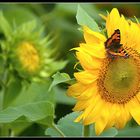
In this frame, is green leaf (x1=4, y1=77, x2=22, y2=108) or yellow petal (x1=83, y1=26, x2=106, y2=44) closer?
yellow petal (x1=83, y1=26, x2=106, y2=44)

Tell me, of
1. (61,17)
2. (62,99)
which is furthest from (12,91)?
(61,17)

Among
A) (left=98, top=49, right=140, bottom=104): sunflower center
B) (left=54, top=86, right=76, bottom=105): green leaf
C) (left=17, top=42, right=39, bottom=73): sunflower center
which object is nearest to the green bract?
(left=17, top=42, right=39, bottom=73): sunflower center

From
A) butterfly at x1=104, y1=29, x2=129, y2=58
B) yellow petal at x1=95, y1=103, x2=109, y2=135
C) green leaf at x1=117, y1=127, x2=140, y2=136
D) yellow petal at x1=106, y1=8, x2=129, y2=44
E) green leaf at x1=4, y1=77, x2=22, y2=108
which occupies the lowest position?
green leaf at x1=117, y1=127, x2=140, y2=136

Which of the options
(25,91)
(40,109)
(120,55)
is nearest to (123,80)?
(120,55)

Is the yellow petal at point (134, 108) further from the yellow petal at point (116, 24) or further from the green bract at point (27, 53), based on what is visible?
the green bract at point (27, 53)

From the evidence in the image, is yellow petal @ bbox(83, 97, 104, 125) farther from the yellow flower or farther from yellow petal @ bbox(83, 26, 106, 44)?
yellow petal @ bbox(83, 26, 106, 44)

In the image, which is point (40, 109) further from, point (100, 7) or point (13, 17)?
point (100, 7)
